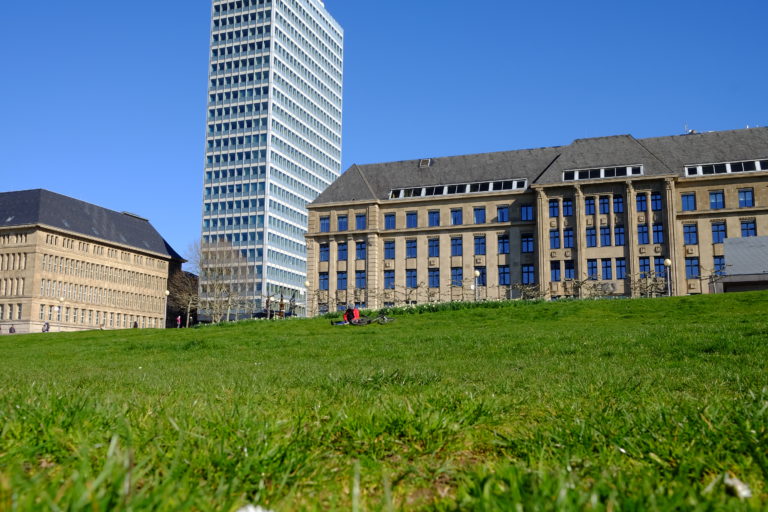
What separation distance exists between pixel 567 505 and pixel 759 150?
232 ft

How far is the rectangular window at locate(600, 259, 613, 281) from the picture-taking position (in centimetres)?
6266

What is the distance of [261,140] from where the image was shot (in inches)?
5000

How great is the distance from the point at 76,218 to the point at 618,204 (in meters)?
80.7

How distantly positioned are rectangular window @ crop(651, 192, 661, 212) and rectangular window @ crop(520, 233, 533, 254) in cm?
1208

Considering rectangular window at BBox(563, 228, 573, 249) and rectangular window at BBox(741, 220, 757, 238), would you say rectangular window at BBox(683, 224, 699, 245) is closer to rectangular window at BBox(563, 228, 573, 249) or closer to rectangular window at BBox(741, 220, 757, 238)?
rectangular window at BBox(741, 220, 757, 238)

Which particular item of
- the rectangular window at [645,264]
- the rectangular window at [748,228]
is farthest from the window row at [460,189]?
the rectangular window at [748,228]

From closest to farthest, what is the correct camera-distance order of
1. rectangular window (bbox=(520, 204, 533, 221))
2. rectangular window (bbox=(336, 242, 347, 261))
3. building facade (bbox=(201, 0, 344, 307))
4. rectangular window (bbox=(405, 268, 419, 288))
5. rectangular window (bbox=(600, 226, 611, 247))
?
rectangular window (bbox=(600, 226, 611, 247)), rectangular window (bbox=(520, 204, 533, 221)), rectangular window (bbox=(405, 268, 419, 288)), rectangular window (bbox=(336, 242, 347, 261)), building facade (bbox=(201, 0, 344, 307))

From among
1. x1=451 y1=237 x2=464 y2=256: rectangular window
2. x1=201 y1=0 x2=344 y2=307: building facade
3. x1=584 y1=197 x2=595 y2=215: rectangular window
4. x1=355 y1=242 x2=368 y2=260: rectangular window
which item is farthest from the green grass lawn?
x1=201 y1=0 x2=344 y2=307: building facade

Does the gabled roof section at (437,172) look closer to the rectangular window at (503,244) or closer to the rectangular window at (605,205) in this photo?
the rectangular window at (503,244)

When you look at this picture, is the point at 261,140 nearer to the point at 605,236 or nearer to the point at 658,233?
the point at 605,236

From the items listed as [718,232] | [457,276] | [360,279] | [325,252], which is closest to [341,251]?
[325,252]

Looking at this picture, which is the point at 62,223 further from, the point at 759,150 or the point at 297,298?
the point at 759,150

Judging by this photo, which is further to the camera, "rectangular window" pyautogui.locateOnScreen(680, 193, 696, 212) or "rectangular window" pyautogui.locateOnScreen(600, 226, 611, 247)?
"rectangular window" pyautogui.locateOnScreen(600, 226, 611, 247)

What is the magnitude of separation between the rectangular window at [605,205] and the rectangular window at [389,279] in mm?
23006
